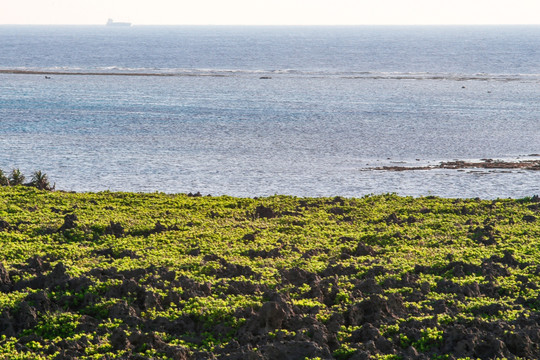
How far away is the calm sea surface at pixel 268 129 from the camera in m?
39.5

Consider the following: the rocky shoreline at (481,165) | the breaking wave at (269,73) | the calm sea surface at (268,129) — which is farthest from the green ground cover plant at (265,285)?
the breaking wave at (269,73)

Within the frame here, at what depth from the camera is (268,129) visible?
6094cm

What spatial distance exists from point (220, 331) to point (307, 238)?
7.01 meters

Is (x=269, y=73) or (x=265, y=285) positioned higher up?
(x=269, y=73)

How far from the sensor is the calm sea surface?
39.5 metres

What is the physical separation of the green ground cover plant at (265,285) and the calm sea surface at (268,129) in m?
14.0

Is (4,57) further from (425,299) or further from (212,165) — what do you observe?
(425,299)

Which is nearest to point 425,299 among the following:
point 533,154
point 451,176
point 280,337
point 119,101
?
point 280,337

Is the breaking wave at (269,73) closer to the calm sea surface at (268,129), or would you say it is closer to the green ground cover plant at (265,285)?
the calm sea surface at (268,129)

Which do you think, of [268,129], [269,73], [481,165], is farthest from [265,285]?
[269,73]

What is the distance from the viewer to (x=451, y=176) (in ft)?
136

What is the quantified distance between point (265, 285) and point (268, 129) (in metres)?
45.3

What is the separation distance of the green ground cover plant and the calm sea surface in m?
14.0

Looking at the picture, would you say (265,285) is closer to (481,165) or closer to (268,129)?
(481,165)
